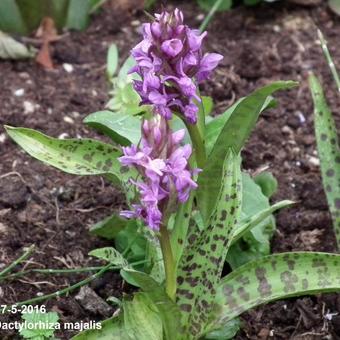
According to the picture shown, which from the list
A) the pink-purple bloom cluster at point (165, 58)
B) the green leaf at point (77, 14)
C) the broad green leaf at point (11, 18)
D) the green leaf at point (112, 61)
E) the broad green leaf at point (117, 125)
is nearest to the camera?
the pink-purple bloom cluster at point (165, 58)

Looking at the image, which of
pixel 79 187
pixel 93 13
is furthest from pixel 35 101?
pixel 93 13

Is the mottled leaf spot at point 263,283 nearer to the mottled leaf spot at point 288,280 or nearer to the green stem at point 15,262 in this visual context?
the mottled leaf spot at point 288,280

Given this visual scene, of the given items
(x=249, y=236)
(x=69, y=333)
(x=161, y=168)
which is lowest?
(x=69, y=333)

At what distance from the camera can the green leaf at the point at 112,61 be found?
9.16ft

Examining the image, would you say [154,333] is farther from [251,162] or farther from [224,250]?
[251,162]

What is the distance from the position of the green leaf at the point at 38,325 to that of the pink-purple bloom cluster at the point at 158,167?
0.46 m

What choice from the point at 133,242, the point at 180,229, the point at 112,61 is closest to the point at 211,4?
the point at 112,61

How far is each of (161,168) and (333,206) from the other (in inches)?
30.2

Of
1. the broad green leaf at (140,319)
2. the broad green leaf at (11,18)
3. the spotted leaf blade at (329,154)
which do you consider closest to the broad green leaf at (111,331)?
the broad green leaf at (140,319)

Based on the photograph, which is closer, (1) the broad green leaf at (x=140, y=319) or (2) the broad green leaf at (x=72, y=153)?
(1) the broad green leaf at (x=140, y=319)

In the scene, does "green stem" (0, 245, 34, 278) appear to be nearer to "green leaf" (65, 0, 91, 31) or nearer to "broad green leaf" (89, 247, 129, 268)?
"broad green leaf" (89, 247, 129, 268)

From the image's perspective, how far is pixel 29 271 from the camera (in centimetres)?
199

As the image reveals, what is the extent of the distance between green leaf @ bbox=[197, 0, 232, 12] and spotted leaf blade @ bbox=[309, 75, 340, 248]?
1261 millimetres

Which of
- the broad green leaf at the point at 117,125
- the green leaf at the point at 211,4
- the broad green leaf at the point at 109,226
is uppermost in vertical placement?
the broad green leaf at the point at 117,125
